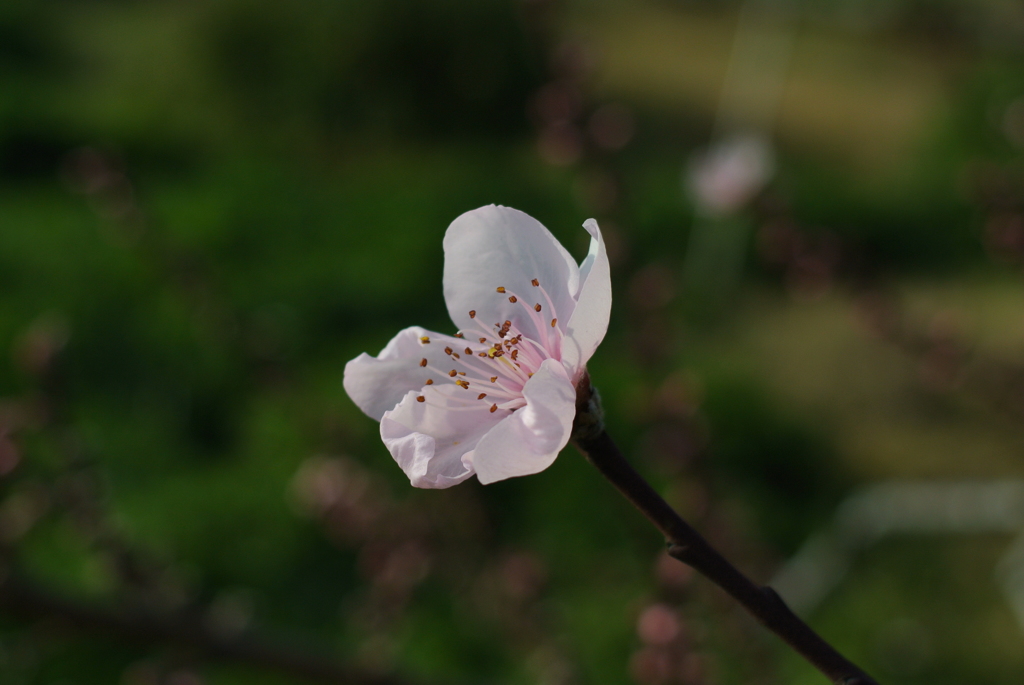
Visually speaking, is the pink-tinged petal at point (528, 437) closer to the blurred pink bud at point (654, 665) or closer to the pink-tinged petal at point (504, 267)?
the pink-tinged petal at point (504, 267)

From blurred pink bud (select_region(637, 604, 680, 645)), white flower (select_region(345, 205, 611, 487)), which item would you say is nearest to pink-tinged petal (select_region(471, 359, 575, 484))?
white flower (select_region(345, 205, 611, 487))

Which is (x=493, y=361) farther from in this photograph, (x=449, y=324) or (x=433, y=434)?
(x=449, y=324)

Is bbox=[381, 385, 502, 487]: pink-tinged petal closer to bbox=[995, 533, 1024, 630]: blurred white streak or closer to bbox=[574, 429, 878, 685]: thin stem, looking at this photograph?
bbox=[574, 429, 878, 685]: thin stem

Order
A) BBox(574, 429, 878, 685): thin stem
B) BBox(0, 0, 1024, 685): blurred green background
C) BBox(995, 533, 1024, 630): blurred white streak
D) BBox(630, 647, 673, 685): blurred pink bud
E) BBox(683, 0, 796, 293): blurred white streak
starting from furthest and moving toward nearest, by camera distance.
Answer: BBox(683, 0, 796, 293): blurred white streak < BBox(995, 533, 1024, 630): blurred white streak < BBox(0, 0, 1024, 685): blurred green background < BBox(630, 647, 673, 685): blurred pink bud < BBox(574, 429, 878, 685): thin stem

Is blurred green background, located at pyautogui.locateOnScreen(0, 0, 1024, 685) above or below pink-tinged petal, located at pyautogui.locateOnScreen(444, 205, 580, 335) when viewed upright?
below

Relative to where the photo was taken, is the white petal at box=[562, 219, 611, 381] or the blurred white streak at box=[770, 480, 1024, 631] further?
the blurred white streak at box=[770, 480, 1024, 631]

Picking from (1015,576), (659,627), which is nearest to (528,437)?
(659,627)
